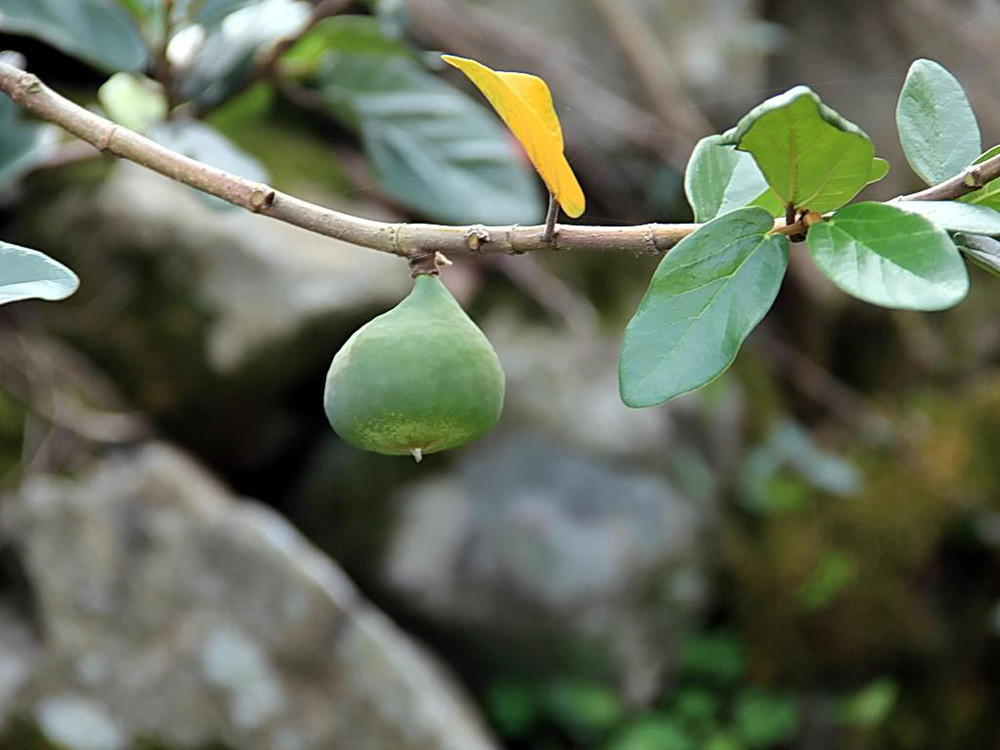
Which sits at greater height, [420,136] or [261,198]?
[261,198]

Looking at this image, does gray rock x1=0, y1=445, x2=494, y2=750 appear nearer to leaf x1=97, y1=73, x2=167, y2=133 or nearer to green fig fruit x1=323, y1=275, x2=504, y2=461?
leaf x1=97, y1=73, x2=167, y2=133

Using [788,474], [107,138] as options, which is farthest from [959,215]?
[788,474]

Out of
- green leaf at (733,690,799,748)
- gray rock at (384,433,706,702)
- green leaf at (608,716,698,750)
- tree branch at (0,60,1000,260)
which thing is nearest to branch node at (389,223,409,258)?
tree branch at (0,60,1000,260)

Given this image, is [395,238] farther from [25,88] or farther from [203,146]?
[203,146]

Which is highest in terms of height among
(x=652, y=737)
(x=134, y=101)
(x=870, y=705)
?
(x=134, y=101)

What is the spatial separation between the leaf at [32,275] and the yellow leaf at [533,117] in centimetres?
14

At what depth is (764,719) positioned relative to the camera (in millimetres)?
1634

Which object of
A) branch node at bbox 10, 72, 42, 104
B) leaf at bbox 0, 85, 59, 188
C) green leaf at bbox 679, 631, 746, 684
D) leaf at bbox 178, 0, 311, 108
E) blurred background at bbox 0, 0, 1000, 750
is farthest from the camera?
green leaf at bbox 679, 631, 746, 684

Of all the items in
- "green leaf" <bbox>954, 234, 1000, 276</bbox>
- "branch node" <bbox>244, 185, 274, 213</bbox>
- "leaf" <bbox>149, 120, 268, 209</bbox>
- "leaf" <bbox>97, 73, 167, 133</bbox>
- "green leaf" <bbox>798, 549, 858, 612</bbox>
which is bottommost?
"green leaf" <bbox>798, 549, 858, 612</bbox>

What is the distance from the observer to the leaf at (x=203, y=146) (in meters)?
0.78

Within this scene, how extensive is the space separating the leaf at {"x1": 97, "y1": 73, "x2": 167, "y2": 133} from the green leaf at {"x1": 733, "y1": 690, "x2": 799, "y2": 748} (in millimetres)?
1275

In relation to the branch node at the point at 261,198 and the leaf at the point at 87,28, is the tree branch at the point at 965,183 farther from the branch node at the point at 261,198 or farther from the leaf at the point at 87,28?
the leaf at the point at 87,28

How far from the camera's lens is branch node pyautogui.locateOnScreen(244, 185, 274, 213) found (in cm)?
34

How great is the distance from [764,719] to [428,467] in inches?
26.3
